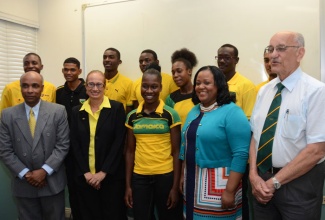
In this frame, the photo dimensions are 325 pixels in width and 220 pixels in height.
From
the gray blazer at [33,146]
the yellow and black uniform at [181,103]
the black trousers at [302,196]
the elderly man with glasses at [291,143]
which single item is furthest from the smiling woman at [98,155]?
the black trousers at [302,196]

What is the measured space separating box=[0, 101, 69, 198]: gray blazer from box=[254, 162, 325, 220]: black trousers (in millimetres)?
1644

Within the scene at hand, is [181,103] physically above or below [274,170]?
above

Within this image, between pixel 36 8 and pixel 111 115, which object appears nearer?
pixel 111 115

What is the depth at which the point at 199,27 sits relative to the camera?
362cm

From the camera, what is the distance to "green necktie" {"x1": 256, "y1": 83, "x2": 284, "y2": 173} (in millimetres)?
1751

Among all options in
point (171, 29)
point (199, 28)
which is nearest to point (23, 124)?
point (171, 29)

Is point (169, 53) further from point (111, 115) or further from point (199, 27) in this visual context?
point (111, 115)

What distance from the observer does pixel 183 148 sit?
2.19 meters

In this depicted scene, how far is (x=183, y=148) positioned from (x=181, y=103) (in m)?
0.61

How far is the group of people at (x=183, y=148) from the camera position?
1.68 m

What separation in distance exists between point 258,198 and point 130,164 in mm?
1034

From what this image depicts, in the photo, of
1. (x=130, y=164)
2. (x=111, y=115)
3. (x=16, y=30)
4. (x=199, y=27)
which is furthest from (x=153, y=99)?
(x=16, y=30)

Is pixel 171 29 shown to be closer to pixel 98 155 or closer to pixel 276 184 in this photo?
pixel 98 155

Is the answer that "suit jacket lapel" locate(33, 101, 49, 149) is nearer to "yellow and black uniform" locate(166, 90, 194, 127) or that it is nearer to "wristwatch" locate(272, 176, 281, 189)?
"yellow and black uniform" locate(166, 90, 194, 127)
